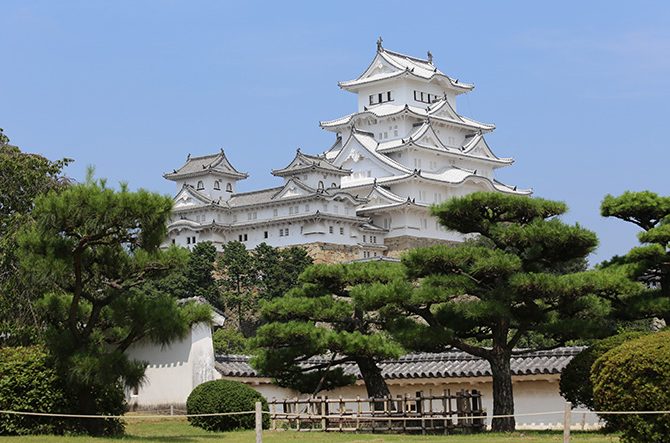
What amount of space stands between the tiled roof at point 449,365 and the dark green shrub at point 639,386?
796 centimetres

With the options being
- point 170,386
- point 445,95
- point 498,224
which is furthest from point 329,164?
point 498,224

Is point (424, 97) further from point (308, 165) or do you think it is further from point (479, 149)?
point (308, 165)

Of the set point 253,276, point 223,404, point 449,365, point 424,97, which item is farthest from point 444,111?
point 223,404

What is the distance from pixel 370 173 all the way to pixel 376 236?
4445 mm

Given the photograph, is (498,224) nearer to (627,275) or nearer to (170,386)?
(627,275)

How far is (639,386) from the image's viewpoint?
14.9 m

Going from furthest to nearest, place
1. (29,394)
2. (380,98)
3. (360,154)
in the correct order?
(380,98)
(360,154)
(29,394)

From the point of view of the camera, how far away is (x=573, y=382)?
64.8 ft

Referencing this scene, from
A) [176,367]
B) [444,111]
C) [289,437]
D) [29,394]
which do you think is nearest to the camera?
[29,394]

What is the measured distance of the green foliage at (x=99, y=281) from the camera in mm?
16859

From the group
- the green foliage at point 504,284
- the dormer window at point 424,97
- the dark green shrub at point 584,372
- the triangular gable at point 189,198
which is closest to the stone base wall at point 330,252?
the triangular gable at point 189,198

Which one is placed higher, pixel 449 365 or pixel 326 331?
pixel 326 331

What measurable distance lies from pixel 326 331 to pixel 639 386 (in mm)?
8001

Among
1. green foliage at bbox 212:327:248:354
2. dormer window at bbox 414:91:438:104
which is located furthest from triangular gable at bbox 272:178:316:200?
green foliage at bbox 212:327:248:354
